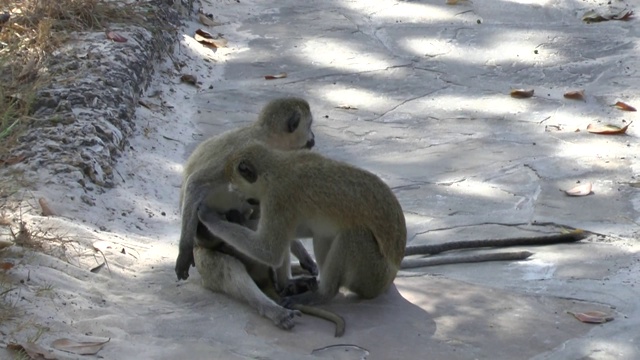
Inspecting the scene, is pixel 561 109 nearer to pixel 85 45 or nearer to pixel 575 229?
pixel 575 229

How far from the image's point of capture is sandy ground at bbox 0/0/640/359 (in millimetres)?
5602

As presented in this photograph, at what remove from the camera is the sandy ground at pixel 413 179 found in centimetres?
560

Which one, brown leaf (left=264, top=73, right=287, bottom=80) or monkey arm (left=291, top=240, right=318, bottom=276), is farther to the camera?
brown leaf (left=264, top=73, right=287, bottom=80)

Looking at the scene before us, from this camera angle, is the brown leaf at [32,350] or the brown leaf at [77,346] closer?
the brown leaf at [32,350]

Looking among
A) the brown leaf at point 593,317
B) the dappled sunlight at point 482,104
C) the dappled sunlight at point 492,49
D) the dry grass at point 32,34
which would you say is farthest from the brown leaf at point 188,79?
the brown leaf at point 593,317

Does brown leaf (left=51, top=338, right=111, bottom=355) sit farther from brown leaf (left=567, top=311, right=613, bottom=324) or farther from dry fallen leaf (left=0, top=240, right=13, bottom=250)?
brown leaf (left=567, top=311, right=613, bottom=324)

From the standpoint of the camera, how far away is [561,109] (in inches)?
380

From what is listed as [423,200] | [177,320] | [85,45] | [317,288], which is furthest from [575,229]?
[85,45]

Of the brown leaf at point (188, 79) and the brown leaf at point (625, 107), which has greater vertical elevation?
the brown leaf at point (625, 107)

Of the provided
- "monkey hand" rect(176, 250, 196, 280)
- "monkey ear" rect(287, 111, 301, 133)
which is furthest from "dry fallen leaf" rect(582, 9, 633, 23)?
"monkey hand" rect(176, 250, 196, 280)

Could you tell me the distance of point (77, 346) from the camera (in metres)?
5.16

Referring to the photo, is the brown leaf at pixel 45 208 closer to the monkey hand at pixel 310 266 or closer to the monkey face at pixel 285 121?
the monkey face at pixel 285 121

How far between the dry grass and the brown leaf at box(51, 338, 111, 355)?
238 centimetres

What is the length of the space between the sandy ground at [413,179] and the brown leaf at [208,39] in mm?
96
